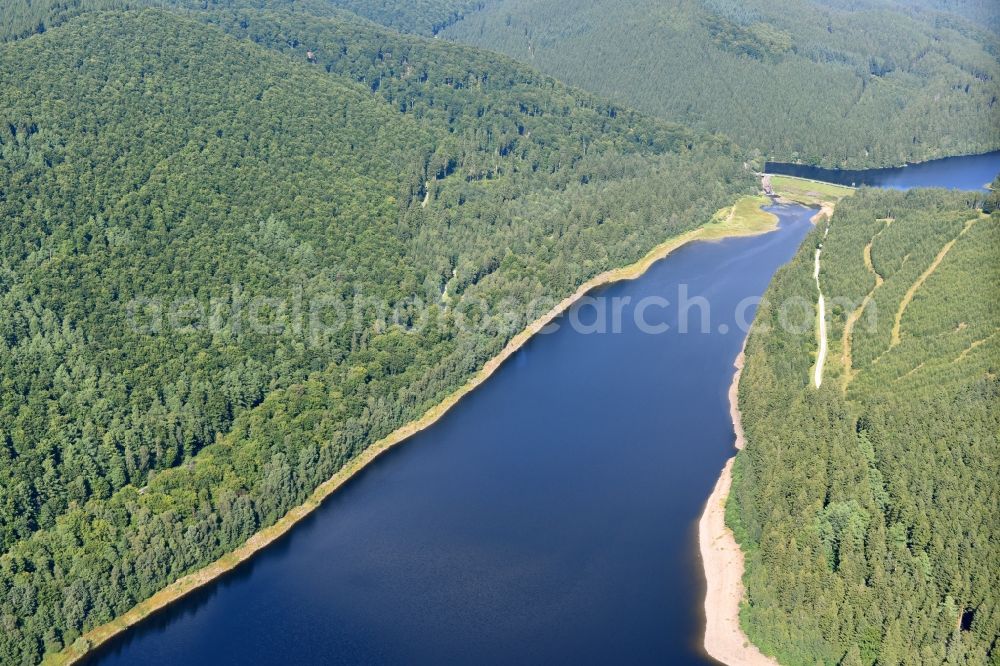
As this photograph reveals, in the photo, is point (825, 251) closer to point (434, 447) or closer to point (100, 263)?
point (434, 447)

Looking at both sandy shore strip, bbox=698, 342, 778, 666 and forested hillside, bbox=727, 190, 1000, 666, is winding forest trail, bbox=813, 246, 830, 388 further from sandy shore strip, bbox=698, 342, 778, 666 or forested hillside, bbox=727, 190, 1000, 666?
sandy shore strip, bbox=698, 342, 778, 666

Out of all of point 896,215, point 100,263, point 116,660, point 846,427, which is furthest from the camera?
point 896,215

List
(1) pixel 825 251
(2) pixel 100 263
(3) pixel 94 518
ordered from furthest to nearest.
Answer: (1) pixel 825 251, (2) pixel 100 263, (3) pixel 94 518

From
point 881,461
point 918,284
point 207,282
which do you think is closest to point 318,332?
point 207,282

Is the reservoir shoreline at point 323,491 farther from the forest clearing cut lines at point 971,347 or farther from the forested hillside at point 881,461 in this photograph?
the forest clearing cut lines at point 971,347

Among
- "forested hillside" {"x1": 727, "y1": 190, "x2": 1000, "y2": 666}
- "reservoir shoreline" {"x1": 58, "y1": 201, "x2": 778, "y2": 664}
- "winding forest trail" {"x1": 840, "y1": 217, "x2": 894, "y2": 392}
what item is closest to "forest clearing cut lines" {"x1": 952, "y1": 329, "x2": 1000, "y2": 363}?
"forested hillside" {"x1": 727, "y1": 190, "x2": 1000, "y2": 666}

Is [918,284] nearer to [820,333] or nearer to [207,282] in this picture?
[820,333]

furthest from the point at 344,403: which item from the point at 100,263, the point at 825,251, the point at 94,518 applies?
the point at 825,251

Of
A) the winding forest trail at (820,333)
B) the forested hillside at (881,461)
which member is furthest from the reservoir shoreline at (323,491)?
the winding forest trail at (820,333)
